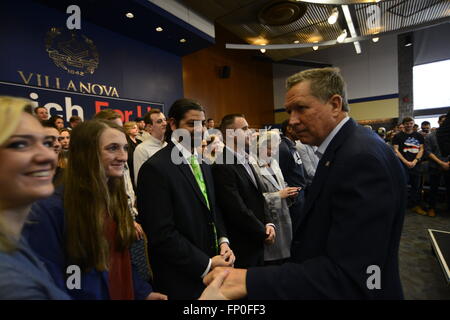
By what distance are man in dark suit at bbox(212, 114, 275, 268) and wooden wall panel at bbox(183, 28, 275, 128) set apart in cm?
582

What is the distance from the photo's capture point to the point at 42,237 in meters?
0.85

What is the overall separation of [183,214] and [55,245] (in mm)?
612

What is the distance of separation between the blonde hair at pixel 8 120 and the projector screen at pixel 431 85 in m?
12.4

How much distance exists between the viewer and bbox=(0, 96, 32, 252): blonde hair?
61cm

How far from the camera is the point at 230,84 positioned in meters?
9.12

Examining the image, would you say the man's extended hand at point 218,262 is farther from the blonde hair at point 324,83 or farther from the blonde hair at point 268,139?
the blonde hair at point 268,139

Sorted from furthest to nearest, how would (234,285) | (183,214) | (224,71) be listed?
(224,71)
(183,214)
(234,285)

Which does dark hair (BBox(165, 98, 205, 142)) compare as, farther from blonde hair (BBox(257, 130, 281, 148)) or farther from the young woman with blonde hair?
blonde hair (BBox(257, 130, 281, 148))

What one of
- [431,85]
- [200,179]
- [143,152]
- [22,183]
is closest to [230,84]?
[143,152]

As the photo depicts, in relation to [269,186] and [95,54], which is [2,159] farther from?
[95,54]

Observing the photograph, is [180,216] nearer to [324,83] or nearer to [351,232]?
[351,232]

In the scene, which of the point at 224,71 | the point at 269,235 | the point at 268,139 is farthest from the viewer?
the point at 224,71

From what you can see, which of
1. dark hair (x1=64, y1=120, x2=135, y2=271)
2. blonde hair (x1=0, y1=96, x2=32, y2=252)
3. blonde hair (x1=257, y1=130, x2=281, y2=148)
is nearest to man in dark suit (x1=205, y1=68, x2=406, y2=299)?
dark hair (x1=64, y1=120, x2=135, y2=271)
